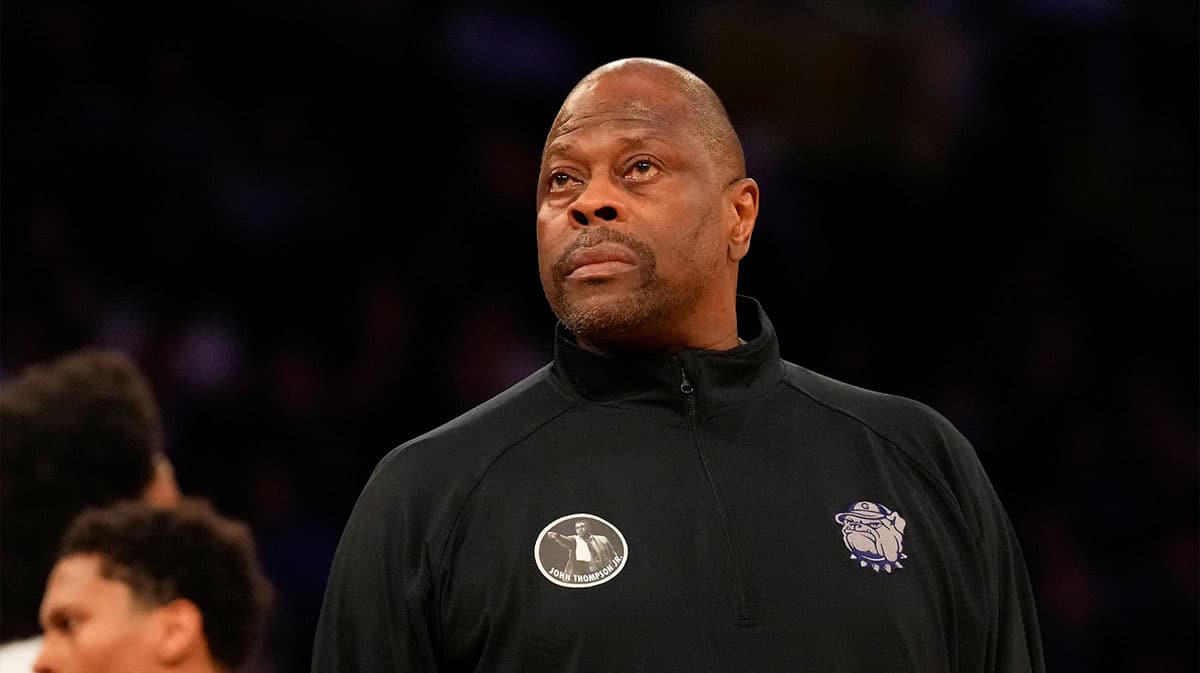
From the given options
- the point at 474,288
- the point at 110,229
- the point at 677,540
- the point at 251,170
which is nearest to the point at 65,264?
the point at 110,229

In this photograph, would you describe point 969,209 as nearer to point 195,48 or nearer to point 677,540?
point 195,48

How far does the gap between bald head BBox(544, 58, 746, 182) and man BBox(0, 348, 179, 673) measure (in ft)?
5.32

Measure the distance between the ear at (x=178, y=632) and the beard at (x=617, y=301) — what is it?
1.12m

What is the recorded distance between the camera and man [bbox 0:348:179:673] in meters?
3.79

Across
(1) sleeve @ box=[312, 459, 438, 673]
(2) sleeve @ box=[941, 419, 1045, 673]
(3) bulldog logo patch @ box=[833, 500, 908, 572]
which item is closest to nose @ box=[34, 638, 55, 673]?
(1) sleeve @ box=[312, 459, 438, 673]

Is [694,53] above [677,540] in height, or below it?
above

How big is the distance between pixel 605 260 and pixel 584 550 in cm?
47

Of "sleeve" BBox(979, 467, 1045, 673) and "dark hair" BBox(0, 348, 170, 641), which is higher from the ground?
"dark hair" BBox(0, 348, 170, 641)

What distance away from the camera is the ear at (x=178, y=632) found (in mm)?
3189

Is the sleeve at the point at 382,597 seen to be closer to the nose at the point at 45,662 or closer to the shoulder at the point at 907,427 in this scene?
the shoulder at the point at 907,427

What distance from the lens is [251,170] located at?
21.0ft

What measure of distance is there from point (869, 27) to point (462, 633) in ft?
18.5

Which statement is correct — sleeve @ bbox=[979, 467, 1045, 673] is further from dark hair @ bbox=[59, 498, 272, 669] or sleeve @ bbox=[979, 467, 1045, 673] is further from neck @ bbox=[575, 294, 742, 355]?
dark hair @ bbox=[59, 498, 272, 669]

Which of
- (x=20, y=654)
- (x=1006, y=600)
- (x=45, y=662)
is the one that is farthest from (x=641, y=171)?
(x=20, y=654)
